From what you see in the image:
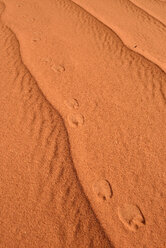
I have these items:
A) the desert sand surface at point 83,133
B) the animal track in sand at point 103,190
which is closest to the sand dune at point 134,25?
the desert sand surface at point 83,133

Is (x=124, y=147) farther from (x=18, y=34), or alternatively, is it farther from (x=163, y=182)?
(x=18, y=34)

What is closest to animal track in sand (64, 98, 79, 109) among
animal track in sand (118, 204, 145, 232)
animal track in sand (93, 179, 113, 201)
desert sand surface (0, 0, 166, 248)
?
desert sand surface (0, 0, 166, 248)

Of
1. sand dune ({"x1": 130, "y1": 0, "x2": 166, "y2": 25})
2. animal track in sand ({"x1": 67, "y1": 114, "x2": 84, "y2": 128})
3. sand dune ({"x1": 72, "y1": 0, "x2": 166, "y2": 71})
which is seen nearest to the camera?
animal track in sand ({"x1": 67, "y1": 114, "x2": 84, "y2": 128})

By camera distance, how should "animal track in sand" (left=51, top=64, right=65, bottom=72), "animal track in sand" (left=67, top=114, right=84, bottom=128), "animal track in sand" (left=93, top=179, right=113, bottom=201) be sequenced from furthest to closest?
"animal track in sand" (left=51, top=64, right=65, bottom=72) < "animal track in sand" (left=67, top=114, right=84, bottom=128) < "animal track in sand" (left=93, top=179, right=113, bottom=201)

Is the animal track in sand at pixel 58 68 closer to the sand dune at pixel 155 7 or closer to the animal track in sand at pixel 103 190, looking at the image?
the animal track in sand at pixel 103 190

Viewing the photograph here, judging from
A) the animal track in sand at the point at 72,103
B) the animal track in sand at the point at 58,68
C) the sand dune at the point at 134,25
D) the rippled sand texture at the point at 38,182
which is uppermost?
the sand dune at the point at 134,25

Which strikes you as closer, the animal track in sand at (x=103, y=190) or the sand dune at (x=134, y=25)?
the animal track in sand at (x=103, y=190)

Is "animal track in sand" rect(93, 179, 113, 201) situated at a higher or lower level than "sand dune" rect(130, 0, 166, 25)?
lower

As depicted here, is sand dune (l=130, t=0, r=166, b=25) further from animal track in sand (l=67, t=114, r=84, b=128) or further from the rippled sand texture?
the rippled sand texture
